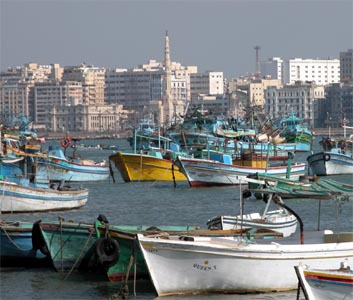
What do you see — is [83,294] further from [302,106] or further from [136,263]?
[302,106]

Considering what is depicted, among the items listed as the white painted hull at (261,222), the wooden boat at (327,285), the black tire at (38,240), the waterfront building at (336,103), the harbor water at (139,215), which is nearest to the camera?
the wooden boat at (327,285)

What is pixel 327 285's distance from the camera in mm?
15000

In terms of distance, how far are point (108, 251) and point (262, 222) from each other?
3.73m

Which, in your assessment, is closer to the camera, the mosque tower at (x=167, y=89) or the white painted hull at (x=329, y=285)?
the white painted hull at (x=329, y=285)

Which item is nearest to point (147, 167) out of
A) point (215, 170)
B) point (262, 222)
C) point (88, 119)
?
point (215, 170)

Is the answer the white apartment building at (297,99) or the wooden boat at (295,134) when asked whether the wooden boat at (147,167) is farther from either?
the white apartment building at (297,99)

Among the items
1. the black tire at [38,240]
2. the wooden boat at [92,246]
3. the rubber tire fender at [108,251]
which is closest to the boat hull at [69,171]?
the black tire at [38,240]

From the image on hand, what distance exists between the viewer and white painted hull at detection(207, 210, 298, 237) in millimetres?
21809

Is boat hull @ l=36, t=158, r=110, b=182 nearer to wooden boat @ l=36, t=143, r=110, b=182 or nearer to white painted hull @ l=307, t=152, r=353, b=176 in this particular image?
wooden boat @ l=36, t=143, r=110, b=182

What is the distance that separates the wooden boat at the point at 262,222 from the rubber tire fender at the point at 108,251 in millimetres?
2595

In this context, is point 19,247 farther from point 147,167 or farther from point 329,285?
point 147,167

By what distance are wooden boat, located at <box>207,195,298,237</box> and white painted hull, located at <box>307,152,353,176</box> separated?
21.6 meters

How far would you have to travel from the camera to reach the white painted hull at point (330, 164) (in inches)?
1774

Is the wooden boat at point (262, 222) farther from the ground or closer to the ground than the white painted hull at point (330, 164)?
farther from the ground
